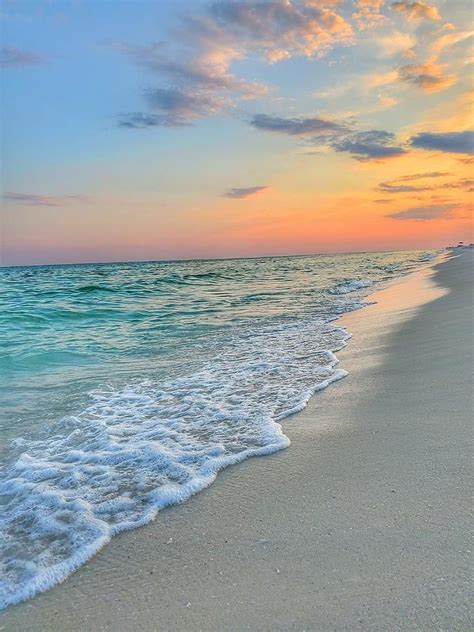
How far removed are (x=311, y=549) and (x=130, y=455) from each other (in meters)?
1.78

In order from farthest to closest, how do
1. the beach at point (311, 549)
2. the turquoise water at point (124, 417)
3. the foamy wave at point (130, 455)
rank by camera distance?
the turquoise water at point (124, 417) → the foamy wave at point (130, 455) → the beach at point (311, 549)

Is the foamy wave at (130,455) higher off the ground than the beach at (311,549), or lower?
lower

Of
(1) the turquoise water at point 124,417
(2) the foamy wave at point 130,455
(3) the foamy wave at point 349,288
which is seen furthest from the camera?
(3) the foamy wave at point 349,288

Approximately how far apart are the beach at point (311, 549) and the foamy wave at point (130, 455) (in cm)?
15

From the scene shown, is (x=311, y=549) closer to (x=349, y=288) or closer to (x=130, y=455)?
(x=130, y=455)

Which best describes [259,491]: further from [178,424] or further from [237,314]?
[237,314]

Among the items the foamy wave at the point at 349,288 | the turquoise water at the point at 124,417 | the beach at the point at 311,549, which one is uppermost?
the foamy wave at the point at 349,288

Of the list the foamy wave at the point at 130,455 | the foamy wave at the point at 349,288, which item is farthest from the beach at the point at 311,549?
the foamy wave at the point at 349,288

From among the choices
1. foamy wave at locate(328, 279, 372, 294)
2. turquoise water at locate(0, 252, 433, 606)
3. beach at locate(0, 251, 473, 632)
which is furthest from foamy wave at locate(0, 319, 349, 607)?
foamy wave at locate(328, 279, 372, 294)

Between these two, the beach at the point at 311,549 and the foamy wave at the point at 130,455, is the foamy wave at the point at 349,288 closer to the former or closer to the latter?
the foamy wave at the point at 130,455

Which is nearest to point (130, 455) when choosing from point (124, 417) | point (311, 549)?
point (124, 417)

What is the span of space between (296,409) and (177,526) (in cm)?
188

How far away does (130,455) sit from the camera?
11.1 feet

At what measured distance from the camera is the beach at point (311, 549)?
1.68m
